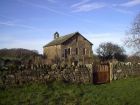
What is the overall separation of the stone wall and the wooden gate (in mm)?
771

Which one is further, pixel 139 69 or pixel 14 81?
pixel 139 69

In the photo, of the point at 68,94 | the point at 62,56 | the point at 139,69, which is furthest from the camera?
the point at 62,56

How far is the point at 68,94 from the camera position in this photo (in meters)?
13.4

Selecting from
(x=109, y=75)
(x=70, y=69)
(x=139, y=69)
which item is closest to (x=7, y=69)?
(x=70, y=69)

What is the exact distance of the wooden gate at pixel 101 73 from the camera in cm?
1959

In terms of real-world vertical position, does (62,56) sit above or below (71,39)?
below

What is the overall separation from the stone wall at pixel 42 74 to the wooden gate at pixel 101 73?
0.77m

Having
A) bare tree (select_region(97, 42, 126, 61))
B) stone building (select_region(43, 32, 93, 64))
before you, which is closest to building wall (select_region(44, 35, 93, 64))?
stone building (select_region(43, 32, 93, 64))

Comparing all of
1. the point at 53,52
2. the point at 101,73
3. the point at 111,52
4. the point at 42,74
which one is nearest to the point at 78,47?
the point at 53,52

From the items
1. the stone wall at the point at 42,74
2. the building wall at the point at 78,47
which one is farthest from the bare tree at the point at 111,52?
the stone wall at the point at 42,74

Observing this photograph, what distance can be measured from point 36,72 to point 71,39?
115 ft

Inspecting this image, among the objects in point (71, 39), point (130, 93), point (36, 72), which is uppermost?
point (71, 39)

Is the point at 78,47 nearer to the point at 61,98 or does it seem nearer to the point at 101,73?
the point at 101,73

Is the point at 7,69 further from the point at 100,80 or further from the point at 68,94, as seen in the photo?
the point at 100,80
